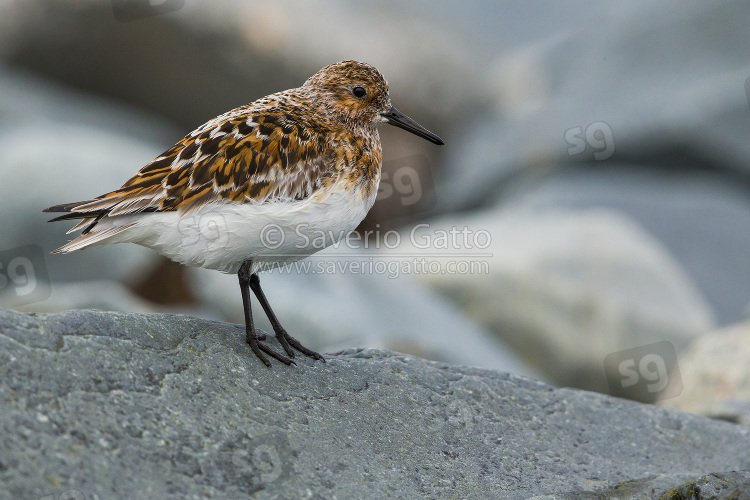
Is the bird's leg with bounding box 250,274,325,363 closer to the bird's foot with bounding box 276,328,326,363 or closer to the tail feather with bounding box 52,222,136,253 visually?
the bird's foot with bounding box 276,328,326,363

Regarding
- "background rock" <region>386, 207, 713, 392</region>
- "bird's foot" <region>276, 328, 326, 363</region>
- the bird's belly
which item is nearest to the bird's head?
the bird's belly

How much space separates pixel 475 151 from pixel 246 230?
9398 millimetres

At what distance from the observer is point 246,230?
467cm

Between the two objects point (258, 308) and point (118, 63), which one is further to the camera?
point (118, 63)

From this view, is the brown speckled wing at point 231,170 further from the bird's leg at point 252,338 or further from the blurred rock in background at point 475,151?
the blurred rock in background at point 475,151

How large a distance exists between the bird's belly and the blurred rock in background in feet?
11.5

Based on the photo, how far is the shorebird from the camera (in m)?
4.62

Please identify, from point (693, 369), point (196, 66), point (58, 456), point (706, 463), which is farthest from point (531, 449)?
point (196, 66)

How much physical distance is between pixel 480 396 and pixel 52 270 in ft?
19.6

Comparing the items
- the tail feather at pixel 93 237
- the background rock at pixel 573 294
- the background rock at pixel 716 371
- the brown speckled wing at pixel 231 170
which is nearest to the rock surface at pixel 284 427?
the tail feather at pixel 93 237

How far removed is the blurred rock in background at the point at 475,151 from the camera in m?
9.34

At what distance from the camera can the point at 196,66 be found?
481 inches

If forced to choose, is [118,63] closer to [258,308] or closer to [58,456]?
[258,308]

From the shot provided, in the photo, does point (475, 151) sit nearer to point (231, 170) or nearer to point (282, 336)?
point (282, 336)
